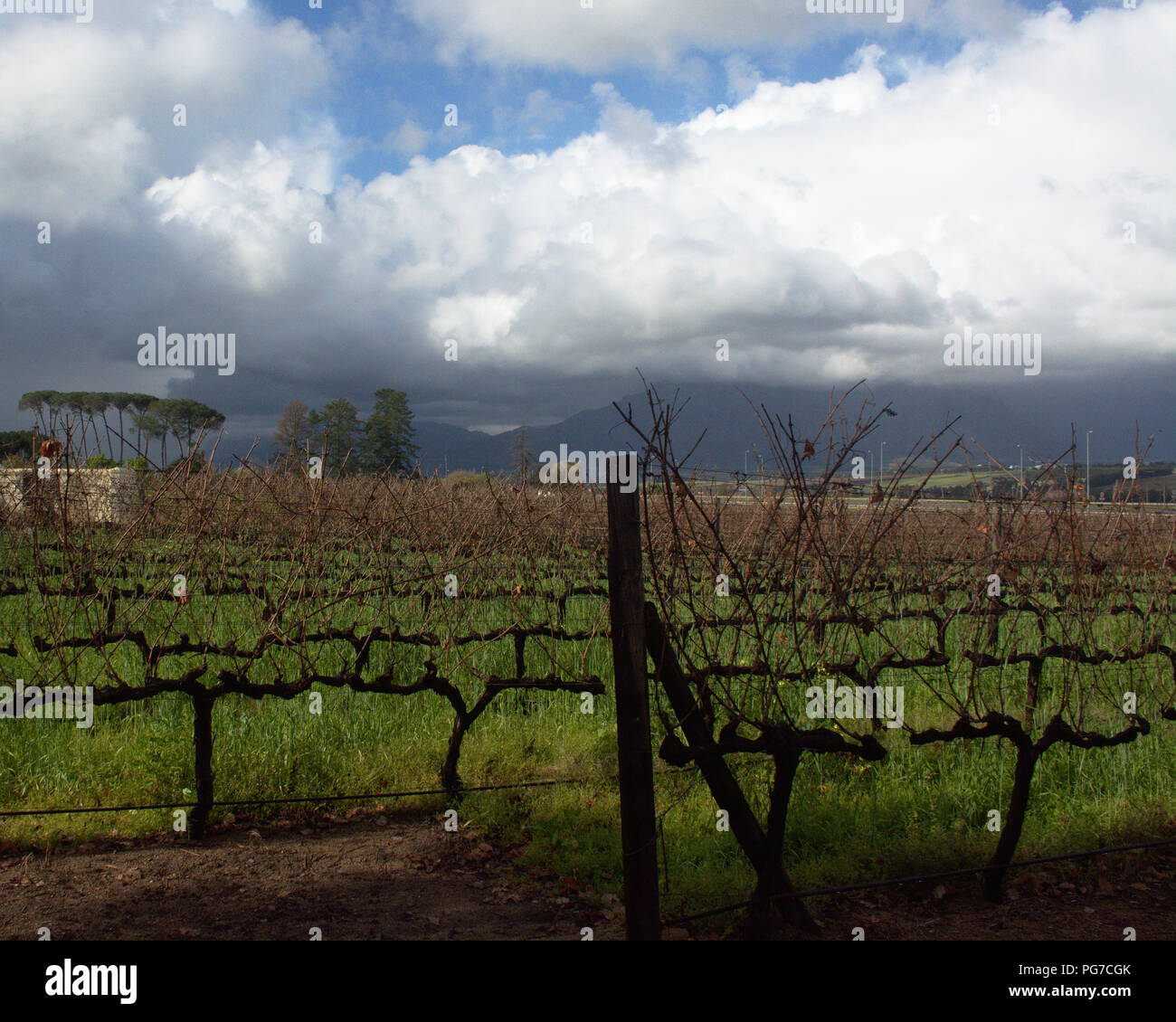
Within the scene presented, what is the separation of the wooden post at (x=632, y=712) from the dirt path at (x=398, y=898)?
0.69 meters

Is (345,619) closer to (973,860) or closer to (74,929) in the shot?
(74,929)

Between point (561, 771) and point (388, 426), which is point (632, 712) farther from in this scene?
point (388, 426)

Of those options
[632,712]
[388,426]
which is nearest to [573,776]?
[632,712]

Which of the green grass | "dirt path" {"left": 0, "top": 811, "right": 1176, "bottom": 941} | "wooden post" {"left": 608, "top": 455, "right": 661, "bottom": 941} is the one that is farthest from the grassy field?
"wooden post" {"left": 608, "top": 455, "right": 661, "bottom": 941}

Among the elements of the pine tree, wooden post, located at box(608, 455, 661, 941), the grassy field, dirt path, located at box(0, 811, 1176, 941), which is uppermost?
the pine tree

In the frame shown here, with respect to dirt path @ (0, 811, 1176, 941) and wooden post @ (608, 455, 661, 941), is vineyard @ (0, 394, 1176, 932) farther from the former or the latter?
dirt path @ (0, 811, 1176, 941)

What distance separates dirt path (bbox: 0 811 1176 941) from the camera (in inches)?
129

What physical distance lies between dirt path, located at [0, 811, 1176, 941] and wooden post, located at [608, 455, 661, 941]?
0.69 m

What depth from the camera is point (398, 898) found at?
3576mm

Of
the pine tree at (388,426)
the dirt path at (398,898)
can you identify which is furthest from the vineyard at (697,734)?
the pine tree at (388,426)

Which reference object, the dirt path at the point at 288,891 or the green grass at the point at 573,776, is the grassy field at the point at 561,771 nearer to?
the green grass at the point at 573,776

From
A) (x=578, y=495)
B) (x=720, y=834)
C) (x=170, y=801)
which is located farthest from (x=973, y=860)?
(x=578, y=495)

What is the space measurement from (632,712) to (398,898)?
5.46 feet
